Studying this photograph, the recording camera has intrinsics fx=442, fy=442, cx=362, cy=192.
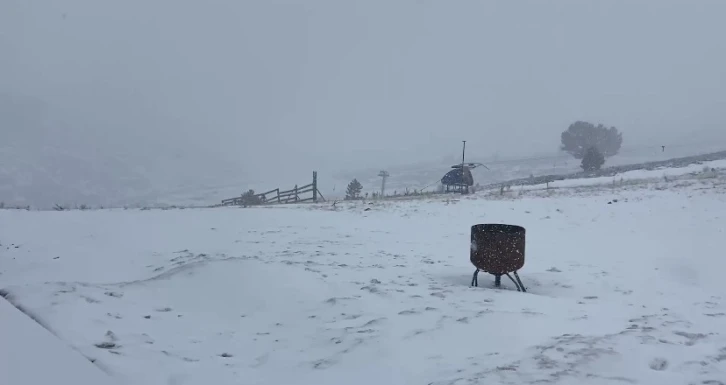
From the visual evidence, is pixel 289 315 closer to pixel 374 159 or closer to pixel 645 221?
pixel 645 221

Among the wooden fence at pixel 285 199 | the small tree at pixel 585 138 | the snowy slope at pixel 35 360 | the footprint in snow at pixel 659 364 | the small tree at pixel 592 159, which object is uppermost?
the small tree at pixel 585 138

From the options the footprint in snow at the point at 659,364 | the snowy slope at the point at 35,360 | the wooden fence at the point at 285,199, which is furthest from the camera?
the wooden fence at the point at 285,199

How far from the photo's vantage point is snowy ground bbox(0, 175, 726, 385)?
4.05 m

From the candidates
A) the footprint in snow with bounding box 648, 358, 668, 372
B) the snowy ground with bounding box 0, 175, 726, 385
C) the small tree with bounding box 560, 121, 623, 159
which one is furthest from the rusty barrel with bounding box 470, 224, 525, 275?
the small tree with bounding box 560, 121, 623, 159

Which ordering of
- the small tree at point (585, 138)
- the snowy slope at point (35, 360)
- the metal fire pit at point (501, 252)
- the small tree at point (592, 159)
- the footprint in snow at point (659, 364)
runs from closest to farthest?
the snowy slope at point (35, 360)
the footprint in snow at point (659, 364)
the metal fire pit at point (501, 252)
the small tree at point (592, 159)
the small tree at point (585, 138)

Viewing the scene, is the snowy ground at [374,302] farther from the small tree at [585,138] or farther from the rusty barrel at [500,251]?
the small tree at [585,138]

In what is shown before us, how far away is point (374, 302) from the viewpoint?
6156mm

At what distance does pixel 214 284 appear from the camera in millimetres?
6766

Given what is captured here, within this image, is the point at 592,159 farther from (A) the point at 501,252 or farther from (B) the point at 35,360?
(B) the point at 35,360

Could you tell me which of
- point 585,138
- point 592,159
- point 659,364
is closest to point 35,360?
point 659,364

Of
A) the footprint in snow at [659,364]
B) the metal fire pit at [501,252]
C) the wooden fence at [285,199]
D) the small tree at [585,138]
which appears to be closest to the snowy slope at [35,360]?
the footprint in snow at [659,364]

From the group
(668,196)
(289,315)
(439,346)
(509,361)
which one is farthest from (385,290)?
(668,196)

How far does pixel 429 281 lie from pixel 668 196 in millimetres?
12109

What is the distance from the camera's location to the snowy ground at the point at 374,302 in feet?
13.3
